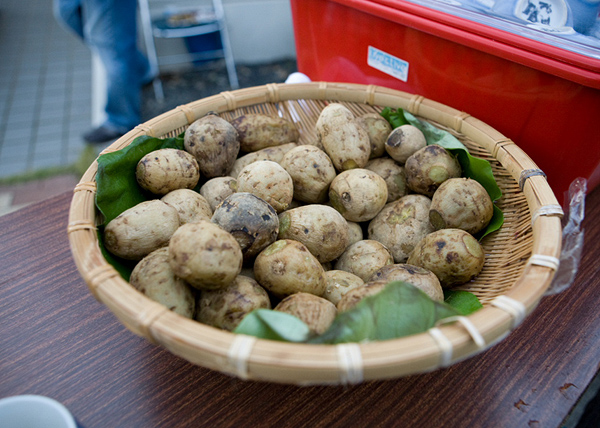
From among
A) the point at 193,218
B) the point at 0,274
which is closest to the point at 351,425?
the point at 193,218

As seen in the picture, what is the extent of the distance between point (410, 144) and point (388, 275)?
50cm

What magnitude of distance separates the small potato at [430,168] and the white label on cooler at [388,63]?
1.28ft

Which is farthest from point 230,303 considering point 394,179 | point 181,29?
point 181,29

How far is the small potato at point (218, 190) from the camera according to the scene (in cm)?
130

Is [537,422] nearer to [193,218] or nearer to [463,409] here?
[463,409]

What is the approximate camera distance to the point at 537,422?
89cm

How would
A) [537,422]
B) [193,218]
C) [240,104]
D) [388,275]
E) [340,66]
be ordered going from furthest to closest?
1. [340,66]
2. [240,104]
3. [193,218]
4. [388,275]
5. [537,422]

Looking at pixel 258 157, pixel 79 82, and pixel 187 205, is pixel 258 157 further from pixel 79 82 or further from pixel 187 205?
pixel 79 82

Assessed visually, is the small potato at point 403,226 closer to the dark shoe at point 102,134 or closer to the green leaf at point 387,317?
the green leaf at point 387,317

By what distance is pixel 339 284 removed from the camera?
1.09 meters

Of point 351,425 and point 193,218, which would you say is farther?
point 193,218

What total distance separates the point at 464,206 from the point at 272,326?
658mm

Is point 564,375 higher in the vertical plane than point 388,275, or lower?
lower

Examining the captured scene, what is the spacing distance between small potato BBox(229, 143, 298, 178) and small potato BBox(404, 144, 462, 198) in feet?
1.31
